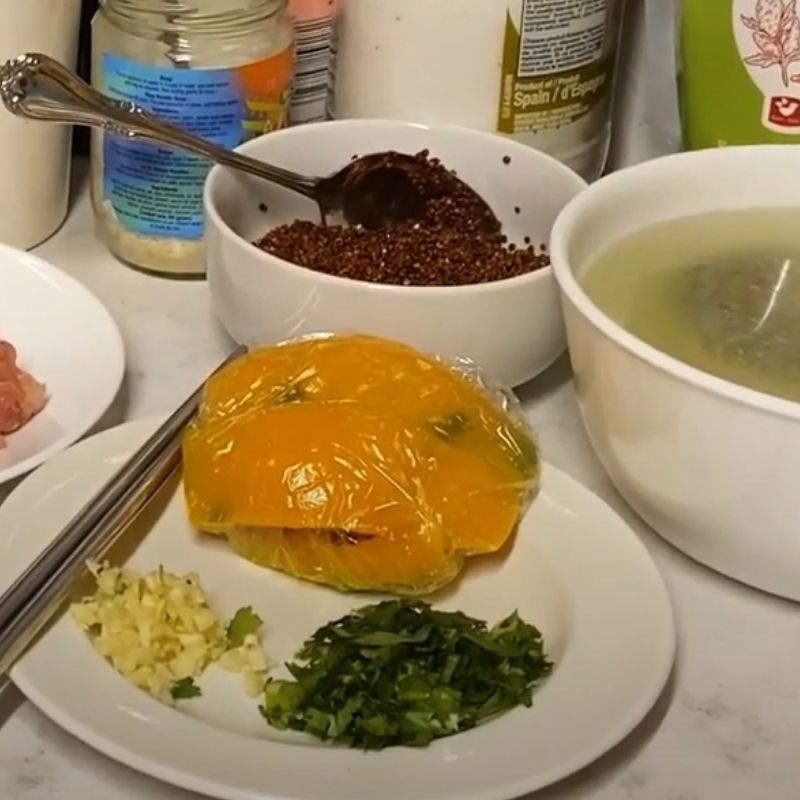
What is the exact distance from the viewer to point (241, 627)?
0.55m

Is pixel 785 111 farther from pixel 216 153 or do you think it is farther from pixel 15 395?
pixel 15 395

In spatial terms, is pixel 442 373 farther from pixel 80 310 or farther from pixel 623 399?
pixel 80 310

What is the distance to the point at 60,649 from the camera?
52cm

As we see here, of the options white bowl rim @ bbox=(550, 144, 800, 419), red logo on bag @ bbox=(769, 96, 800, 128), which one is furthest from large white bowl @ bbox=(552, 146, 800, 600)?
red logo on bag @ bbox=(769, 96, 800, 128)

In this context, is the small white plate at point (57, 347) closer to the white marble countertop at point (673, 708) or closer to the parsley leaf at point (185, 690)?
the white marble countertop at point (673, 708)

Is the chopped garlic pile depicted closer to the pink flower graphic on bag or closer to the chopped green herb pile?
the chopped green herb pile

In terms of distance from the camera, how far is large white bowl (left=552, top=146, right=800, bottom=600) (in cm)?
52

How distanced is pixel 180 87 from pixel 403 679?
1.10ft

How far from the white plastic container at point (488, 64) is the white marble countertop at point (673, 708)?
5.2 inches

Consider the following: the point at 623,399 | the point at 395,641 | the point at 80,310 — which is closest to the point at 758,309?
Result: the point at 623,399

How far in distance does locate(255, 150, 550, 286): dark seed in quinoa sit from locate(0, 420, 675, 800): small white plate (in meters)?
0.12

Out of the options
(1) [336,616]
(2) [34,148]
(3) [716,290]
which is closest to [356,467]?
(1) [336,616]

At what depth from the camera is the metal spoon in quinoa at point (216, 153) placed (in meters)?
0.70

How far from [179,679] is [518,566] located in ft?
0.46
